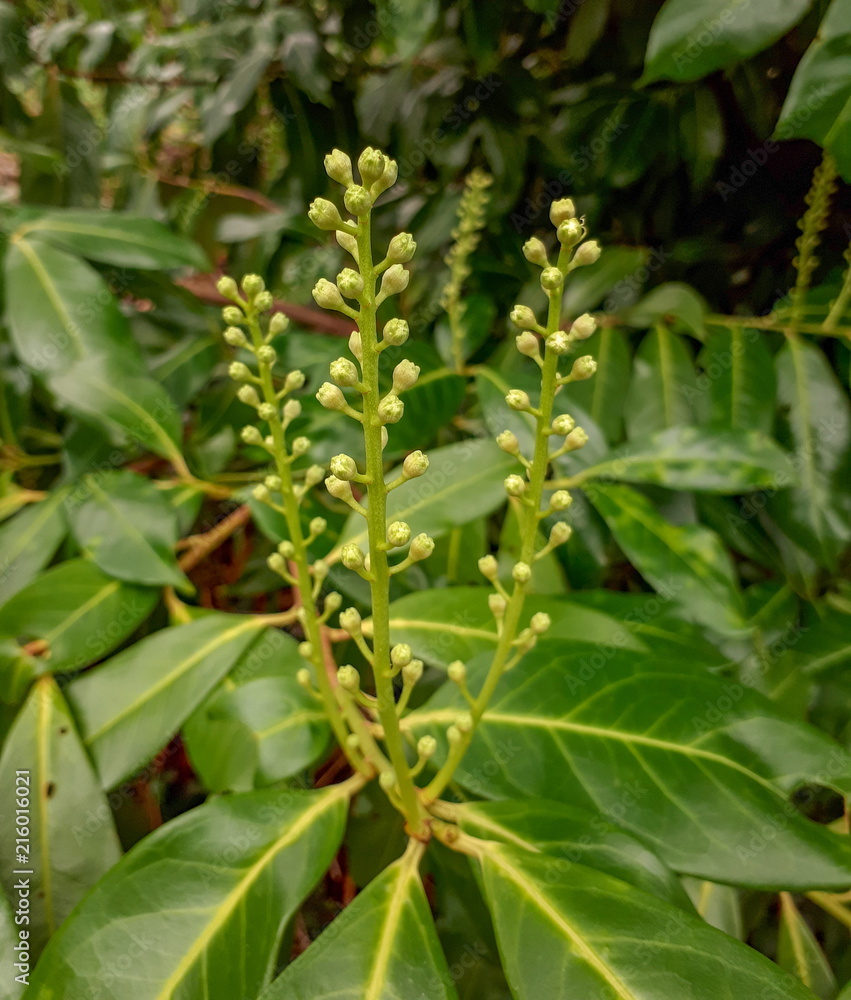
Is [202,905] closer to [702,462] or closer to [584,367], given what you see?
[584,367]

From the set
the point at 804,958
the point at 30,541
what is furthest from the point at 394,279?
the point at 804,958

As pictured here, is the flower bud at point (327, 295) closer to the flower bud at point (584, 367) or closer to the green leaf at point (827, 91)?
the flower bud at point (584, 367)

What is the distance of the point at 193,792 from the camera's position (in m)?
1.04

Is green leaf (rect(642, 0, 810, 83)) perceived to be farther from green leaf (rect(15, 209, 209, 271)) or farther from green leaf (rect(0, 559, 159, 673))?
green leaf (rect(0, 559, 159, 673))

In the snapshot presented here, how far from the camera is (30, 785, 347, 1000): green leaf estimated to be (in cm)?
45

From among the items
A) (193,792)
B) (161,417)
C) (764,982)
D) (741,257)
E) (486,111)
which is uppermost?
(486,111)

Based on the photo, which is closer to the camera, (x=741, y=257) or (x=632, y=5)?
(x=632, y=5)

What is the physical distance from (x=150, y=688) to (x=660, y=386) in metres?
0.75

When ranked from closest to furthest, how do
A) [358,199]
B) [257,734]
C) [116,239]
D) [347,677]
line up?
1. [358,199]
2. [347,677]
3. [257,734]
4. [116,239]

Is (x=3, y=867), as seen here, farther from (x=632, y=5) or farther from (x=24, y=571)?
(x=632, y=5)

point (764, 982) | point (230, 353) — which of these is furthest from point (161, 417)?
point (764, 982)

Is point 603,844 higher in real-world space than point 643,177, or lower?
lower

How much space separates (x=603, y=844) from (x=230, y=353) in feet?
3.38

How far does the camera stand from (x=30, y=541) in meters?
0.84
